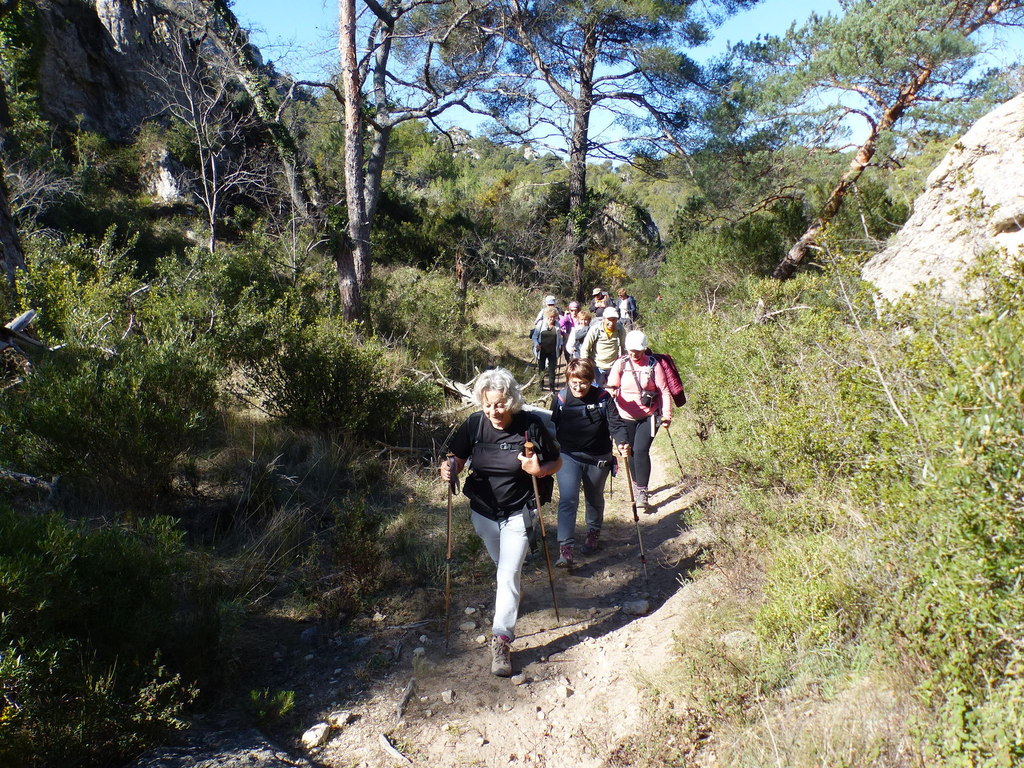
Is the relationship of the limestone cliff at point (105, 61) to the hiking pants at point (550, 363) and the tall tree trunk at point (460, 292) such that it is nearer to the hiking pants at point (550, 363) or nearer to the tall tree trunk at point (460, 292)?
the tall tree trunk at point (460, 292)

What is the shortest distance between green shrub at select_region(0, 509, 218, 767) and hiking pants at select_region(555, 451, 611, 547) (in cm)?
257

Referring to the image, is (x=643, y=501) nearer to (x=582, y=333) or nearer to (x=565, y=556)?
(x=565, y=556)

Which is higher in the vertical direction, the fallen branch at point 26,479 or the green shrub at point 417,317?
the green shrub at point 417,317

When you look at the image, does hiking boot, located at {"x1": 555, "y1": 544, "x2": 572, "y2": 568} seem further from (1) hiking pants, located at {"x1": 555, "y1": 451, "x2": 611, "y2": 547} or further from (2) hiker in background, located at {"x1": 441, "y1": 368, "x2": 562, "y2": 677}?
(2) hiker in background, located at {"x1": 441, "y1": 368, "x2": 562, "y2": 677}

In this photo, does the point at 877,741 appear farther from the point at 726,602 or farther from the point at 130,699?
the point at 130,699

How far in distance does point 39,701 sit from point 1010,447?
3.41m

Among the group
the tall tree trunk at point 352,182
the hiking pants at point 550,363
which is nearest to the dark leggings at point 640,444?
the hiking pants at point 550,363

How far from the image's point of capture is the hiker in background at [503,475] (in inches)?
133

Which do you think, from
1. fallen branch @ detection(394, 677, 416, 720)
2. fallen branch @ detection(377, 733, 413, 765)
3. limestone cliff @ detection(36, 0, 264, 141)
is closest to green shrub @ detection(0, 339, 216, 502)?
fallen branch @ detection(394, 677, 416, 720)

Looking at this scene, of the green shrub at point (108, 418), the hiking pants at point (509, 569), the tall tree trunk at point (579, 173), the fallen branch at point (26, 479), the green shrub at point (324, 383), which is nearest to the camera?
the hiking pants at point (509, 569)

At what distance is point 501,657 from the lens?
3.39m

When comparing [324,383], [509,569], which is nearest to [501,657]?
[509,569]

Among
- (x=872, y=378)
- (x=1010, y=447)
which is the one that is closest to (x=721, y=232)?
(x=872, y=378)

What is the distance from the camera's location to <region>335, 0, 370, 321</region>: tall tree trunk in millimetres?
9383
